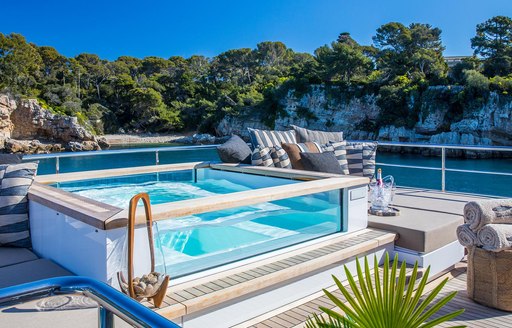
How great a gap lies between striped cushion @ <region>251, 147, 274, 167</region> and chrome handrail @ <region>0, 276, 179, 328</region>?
285 centimetres

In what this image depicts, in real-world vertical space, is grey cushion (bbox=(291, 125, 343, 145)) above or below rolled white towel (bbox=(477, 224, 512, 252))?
above

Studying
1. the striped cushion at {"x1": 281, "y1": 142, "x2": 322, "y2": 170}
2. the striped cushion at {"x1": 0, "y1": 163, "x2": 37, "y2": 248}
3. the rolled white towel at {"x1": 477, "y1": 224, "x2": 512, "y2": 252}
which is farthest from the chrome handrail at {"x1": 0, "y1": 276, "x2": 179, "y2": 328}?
the striped cushion at {"x1": 281, "y1": 142, "x2": 322, "y2": 170}

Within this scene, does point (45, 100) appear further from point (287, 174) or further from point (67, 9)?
point (287, 174)

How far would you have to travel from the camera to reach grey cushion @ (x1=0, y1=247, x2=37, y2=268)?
196cm

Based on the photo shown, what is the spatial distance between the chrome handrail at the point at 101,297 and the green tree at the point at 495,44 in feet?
90.9

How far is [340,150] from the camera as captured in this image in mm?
3938

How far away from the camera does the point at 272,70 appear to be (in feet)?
122

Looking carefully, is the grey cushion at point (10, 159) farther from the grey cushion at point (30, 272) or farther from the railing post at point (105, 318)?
the railing post at point (105, 318)

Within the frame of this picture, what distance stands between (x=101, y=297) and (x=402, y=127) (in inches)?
1037

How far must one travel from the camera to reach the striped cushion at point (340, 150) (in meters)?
3.87

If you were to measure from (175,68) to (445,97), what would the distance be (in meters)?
24.6

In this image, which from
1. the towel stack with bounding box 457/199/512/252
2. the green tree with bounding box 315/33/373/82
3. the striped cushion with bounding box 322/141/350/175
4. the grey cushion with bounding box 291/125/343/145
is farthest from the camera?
the green tree with bounding box 315/33/373/82

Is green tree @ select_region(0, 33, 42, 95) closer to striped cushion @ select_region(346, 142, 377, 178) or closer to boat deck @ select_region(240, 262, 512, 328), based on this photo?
striped cushion @ select_region(346, 142, 377, 178)

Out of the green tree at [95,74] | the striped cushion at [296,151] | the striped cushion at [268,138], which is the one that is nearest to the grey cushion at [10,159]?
the striped cushion at [268,138]
